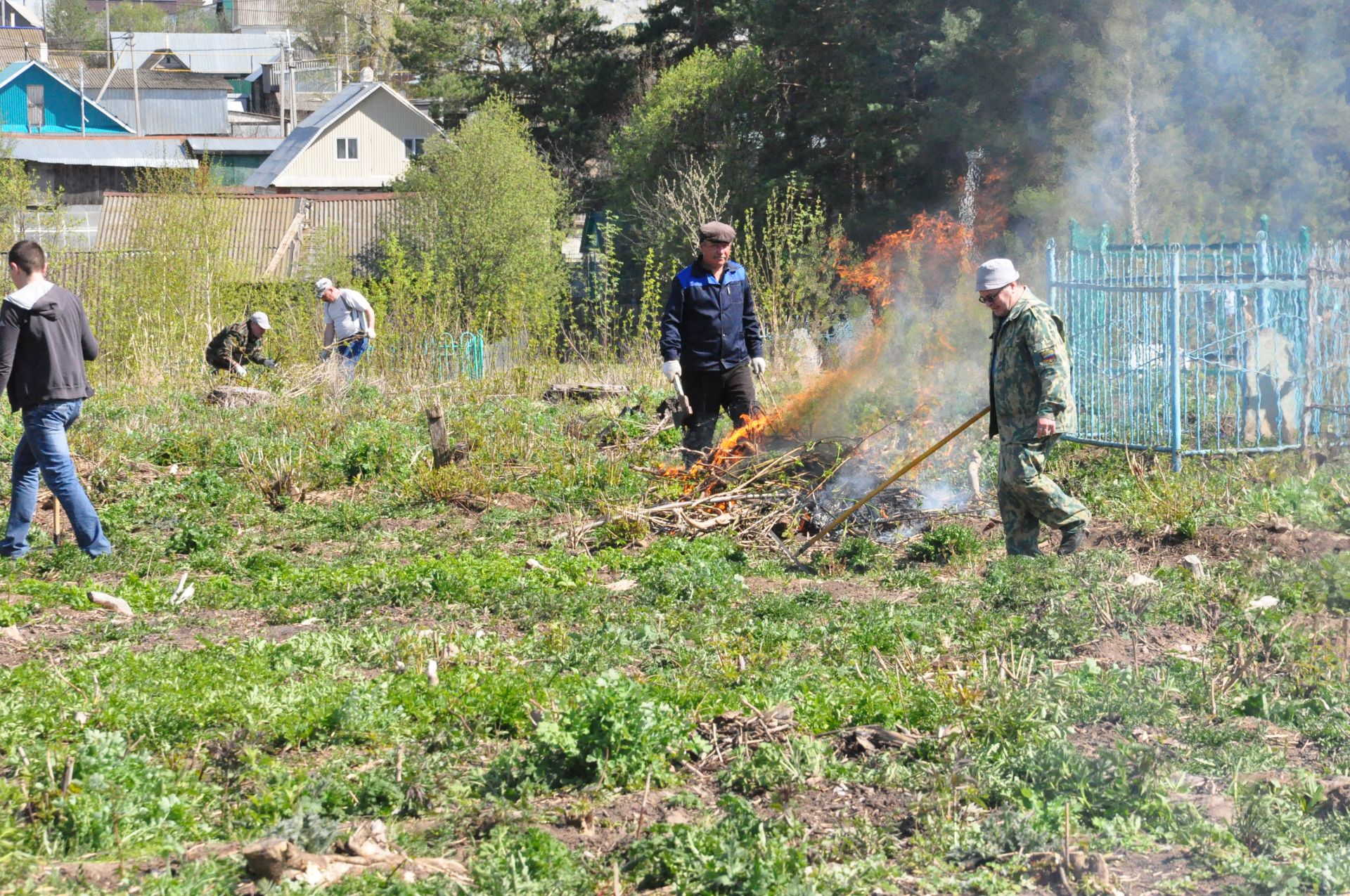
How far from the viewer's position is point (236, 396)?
13.3 m

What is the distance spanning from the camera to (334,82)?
7438 centimetres

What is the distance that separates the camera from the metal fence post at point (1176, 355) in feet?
31.0

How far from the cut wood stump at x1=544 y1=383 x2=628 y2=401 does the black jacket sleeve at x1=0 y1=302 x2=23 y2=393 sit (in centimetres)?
683

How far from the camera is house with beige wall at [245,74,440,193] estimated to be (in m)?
56.7

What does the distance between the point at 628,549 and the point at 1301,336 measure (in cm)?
552

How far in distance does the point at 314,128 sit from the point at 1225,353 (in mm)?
52598

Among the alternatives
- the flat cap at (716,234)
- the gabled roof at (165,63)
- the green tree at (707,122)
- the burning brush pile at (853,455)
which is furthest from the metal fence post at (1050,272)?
the gabled roof at (165,63)

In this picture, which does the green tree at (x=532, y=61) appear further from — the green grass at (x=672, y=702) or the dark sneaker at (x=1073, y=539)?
the dark sneaker at (x=1073, y=539)

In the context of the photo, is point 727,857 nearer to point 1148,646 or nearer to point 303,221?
point 1148,646

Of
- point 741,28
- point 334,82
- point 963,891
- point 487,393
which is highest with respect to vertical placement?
point 334,82

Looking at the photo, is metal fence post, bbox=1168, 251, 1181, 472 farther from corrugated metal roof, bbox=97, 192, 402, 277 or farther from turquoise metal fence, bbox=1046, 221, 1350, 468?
corrugated metal roof, bbox=97, 192, 402, 277

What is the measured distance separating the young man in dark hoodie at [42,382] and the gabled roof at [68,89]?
213ft

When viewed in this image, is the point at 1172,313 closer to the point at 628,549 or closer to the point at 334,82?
the point at 628,549

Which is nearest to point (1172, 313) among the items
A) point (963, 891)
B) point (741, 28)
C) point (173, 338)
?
point (963, 891)
